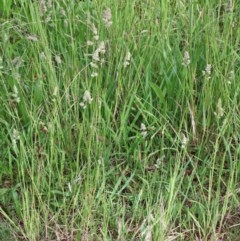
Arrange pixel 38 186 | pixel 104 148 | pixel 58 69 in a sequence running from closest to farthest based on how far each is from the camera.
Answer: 1. pixel 38 186
2. pixel 104 148
3. pixel 58 69

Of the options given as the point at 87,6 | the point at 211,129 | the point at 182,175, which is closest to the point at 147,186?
the point at 182,175

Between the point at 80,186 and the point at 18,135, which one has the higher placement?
the point at 18,135

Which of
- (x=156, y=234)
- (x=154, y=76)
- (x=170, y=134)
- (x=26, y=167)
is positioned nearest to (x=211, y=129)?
(x=170, y=134)

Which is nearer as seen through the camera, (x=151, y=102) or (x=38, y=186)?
(x=38, y=186)

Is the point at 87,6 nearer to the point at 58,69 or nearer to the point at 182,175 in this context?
the point at 58,69

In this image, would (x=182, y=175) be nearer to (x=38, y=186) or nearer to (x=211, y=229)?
(x=211, y=229)

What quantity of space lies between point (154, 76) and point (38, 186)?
713 mm

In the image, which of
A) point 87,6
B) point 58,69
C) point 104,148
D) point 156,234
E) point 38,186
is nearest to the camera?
point 156,234

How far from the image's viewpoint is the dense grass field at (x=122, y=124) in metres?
2.25

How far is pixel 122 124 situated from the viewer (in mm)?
2457

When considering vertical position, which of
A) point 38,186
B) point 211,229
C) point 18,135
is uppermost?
point 18,135

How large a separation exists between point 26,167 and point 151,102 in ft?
1.87

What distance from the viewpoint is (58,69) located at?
2615mm

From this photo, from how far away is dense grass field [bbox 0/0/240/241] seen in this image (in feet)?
7.38
